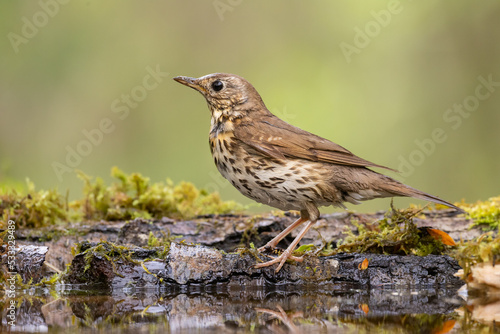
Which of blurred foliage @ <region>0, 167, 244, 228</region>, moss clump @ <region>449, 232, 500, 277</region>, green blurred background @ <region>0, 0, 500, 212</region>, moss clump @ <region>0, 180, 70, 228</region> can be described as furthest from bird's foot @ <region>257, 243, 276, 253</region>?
green blurred background @ <region>0, 0, 500, 212</region>

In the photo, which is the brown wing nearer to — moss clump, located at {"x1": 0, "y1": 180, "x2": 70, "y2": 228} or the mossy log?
the mossy log

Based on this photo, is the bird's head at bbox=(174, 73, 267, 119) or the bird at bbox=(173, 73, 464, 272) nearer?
the bird at bbox=(173, 73, 464, 272)

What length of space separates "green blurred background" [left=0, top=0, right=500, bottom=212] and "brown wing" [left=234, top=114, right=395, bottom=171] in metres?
5.65

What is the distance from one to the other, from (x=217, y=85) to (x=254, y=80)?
6951mm

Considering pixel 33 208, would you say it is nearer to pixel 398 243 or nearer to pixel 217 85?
pixel 217 85

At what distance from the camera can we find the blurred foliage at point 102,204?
18.7ft

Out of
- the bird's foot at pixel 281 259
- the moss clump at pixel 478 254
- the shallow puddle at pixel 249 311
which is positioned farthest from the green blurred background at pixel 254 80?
the moss clump at pixel 478 254

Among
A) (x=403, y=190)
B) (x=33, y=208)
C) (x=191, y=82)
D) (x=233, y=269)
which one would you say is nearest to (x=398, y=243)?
(x=403, y=190)

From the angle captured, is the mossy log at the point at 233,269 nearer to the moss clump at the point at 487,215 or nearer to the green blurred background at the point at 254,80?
the moss clump at the point at 487,215

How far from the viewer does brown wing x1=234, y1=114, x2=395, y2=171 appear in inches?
202

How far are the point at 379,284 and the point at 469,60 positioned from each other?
341 inches

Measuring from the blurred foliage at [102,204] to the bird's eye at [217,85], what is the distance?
140cm

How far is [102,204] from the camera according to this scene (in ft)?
20.0

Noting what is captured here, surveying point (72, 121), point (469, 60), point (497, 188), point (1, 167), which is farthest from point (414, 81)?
point (1, 167)
